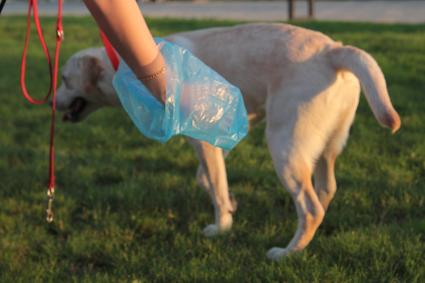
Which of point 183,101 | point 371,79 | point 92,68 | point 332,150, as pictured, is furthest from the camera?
point 92,68

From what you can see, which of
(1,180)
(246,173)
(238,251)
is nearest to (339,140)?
(238,251)

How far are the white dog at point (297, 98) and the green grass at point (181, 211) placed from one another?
0.22 metres

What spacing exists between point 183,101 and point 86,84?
227cm

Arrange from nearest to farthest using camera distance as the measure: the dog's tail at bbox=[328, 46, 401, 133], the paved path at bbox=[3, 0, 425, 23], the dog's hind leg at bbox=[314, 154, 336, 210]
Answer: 1. the dog's tail at bbox=[328, 46, 401, 133]
2. the dog's hind leg at bbox=[314, 154, 336, 210]
3. the paved path at bbox=[3, 0, 425, 23]

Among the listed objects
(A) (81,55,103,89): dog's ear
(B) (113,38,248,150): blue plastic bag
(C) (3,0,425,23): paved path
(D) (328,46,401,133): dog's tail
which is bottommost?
(C) (3,0,425,23): paved path

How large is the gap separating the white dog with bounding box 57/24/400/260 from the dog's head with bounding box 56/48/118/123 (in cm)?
74

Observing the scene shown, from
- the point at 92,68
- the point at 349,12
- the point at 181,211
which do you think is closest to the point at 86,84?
the point at 92,68

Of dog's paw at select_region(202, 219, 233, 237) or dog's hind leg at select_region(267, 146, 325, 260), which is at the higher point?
dog's hind leg at select_region(267, 146, 325, 260)

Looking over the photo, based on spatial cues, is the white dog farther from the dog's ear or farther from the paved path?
the paved path

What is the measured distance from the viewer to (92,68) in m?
4.24

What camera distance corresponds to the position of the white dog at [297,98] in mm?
3213

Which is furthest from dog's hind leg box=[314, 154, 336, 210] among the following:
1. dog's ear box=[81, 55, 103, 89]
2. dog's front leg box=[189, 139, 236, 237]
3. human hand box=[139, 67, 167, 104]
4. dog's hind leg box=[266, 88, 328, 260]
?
human hand box=[139, 67, 167, 104]

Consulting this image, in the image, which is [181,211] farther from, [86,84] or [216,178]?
[86,84]

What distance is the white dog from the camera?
3.21m
